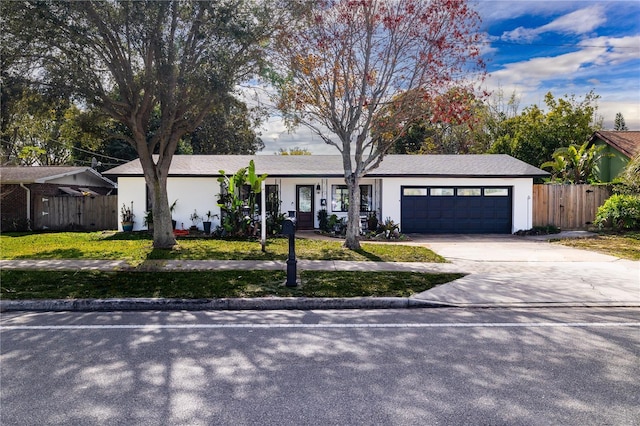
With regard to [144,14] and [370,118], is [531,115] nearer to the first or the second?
[370,118]

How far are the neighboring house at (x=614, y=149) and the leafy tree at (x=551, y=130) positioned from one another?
2.77 meters

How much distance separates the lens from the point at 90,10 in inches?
415

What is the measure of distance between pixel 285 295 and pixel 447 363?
360 centimetres

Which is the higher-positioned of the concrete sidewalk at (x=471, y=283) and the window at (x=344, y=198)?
the window at (x=344, y=198)

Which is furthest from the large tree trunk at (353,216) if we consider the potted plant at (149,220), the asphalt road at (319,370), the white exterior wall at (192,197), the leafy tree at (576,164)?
the leafy tree at (576,164)

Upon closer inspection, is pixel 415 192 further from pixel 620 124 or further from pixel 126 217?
pixel 620 124

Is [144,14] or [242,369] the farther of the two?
[144,14]

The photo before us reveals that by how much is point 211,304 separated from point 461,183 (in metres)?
15.1

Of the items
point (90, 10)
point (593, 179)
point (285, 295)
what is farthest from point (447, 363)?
point (593, 179)

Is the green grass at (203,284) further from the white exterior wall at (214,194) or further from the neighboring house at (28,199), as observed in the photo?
the neighboring house at (28,199)

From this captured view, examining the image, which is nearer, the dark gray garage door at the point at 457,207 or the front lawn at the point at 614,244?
the front lawn at the point at 614,244

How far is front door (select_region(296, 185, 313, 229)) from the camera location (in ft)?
68.4

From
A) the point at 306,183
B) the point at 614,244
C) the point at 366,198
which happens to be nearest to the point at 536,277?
the point at 614,244

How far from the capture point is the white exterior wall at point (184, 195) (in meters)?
19.7
